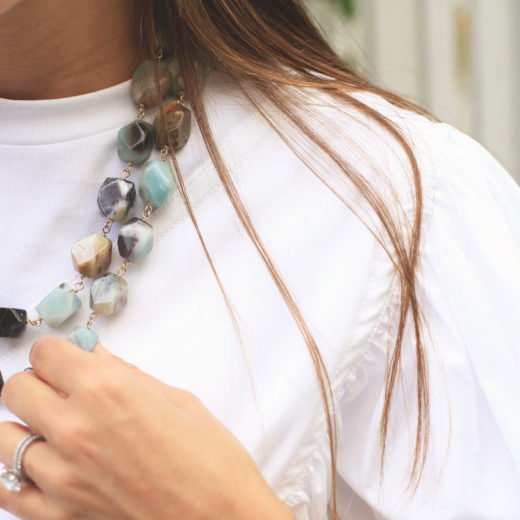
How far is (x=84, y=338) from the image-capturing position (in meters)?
0.79

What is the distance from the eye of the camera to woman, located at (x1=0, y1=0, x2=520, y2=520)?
807mm

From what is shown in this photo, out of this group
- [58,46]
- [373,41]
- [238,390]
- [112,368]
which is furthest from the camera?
[373,41]

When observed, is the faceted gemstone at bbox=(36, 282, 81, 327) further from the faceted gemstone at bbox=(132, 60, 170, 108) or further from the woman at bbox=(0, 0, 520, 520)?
the faceted gemstone at bbox=(132, 60, 170, 108)

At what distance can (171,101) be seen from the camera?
92 centimetres

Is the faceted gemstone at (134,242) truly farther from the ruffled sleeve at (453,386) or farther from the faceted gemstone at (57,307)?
the ruffled sleeve at (453,386)

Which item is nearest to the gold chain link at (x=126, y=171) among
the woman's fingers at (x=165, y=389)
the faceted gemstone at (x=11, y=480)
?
the woman's fingers at (x=165, y=389)

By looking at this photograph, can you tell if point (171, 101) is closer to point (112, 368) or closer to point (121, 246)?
point (121, 246)

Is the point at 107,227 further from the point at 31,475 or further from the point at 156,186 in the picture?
the point at 31,475

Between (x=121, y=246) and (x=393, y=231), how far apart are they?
242 mm

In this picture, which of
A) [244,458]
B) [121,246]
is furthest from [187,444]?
[121,246]

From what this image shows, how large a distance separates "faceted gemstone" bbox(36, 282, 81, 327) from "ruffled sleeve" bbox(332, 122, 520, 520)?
0.25m

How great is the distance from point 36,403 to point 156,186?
0.85ft

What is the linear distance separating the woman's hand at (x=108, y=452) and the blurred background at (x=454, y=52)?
143 centimetres

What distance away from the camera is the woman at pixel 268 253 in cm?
81
